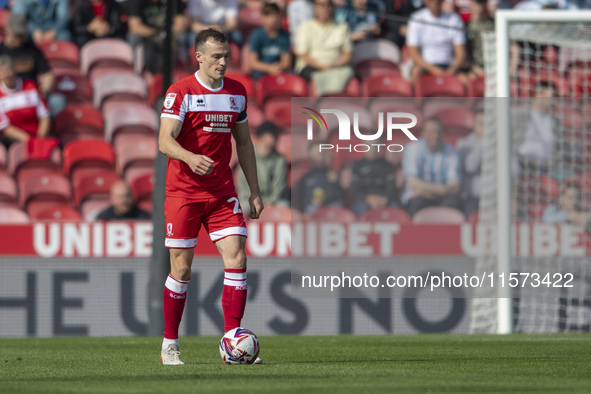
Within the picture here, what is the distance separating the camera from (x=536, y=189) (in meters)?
10.5

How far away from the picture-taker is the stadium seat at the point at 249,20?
A: 47.9 feet

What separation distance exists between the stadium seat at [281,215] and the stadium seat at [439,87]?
2.96 metres

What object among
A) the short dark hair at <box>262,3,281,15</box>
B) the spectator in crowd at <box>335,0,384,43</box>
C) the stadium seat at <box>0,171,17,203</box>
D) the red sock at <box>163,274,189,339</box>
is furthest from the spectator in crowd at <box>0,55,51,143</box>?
the red sock at <box>163,274,189,339</box>

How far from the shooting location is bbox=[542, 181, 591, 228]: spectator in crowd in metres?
10.3

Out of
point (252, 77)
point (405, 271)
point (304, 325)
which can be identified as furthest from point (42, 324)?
point (252, 77)

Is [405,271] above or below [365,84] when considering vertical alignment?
below

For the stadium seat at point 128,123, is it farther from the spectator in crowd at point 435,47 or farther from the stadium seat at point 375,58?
the spectator in crowd at point 435,47

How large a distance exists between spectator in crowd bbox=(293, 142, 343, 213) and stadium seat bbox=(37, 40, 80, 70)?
14.5 feet

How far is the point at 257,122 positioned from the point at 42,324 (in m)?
3.93

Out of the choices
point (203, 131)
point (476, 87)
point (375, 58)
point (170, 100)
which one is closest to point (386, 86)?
point (375, 58)

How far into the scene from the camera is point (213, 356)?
6.60 meters

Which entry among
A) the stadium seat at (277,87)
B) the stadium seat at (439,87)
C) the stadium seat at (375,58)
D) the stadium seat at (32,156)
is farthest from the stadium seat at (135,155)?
the stadium seat at (439,87)

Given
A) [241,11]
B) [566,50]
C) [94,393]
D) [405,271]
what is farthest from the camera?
[241,11]

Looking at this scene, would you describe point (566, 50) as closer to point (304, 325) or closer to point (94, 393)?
point (304, 325)
